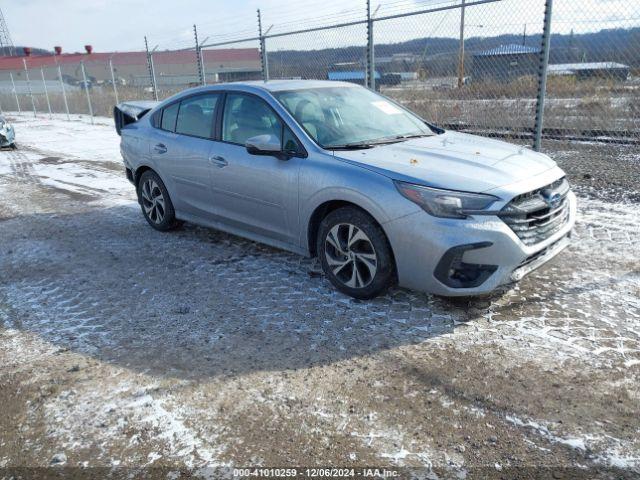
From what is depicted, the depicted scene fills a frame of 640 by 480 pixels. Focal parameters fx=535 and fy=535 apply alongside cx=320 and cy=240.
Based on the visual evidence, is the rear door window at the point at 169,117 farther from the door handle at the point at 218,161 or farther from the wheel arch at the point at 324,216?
the wheel arch at the point at 324,216

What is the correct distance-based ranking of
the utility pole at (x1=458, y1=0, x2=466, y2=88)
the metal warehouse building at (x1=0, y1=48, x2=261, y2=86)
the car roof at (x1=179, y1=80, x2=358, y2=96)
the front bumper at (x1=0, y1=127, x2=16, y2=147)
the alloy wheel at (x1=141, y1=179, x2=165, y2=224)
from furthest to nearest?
the metal warehouse building at (x1=0, y1=48, x2=261, y2=86) < the front bumper at (x1=0, y1=127, x2=16, y2=147) < the utility pole at (x1=458, y1=0, x2=466, y2=88) < the alloy wheel at (x1=141, y1=179, x2=165, y2=224) < the car roof at (x1=179, y1=80, x2=358, y2=96)

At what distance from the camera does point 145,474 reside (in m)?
2.50

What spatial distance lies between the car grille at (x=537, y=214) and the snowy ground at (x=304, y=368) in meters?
0.56

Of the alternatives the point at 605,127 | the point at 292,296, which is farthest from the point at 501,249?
the point at 605,127

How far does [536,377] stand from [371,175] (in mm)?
1729

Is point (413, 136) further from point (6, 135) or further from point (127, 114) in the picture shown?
point (6, 135)

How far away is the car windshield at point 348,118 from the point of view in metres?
4.48

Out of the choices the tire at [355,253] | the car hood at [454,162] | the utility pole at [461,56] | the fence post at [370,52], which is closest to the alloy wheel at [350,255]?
the tire at [355,253]

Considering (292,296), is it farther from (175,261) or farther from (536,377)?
(536,377)

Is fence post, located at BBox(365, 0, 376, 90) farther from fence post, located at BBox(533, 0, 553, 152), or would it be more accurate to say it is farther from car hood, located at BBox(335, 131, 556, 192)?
car hood, located at BBox(335, 131, 556, 192)

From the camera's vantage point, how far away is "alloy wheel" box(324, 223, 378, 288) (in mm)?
4012

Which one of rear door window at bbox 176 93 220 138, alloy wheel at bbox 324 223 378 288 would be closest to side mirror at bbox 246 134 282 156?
alloy wheel at bbox 324 223 378 288

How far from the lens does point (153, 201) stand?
20.2ft

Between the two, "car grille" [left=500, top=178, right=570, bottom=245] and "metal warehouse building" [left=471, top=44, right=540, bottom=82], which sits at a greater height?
"metal warehouse building" [left=471, top=44, right=540, bottom=82]
